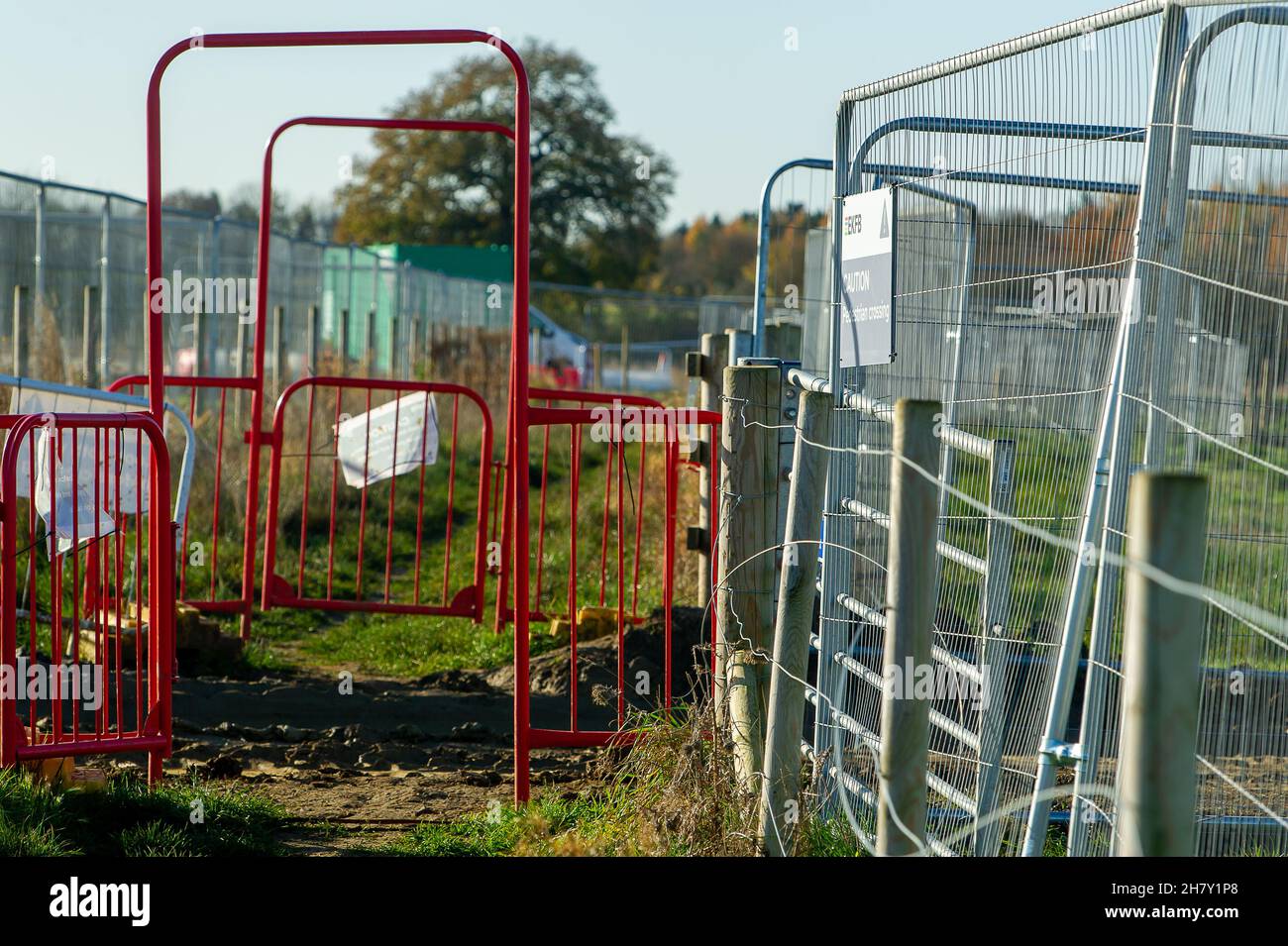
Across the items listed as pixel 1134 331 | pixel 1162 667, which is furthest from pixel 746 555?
pixel 1162 667

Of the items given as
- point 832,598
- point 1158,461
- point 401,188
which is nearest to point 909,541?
point 1158,461

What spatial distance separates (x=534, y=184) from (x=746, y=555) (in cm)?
4890

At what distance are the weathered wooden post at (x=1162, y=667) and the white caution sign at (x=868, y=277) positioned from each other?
307cm

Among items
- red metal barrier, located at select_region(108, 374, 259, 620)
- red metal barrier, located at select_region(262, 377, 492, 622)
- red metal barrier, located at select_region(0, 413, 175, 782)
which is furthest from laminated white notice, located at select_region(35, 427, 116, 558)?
red metal barrier, located at select_region(262, 377, 492, 622)

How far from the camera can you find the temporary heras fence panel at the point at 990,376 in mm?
4070

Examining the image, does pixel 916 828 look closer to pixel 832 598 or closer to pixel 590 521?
pixel 832 598

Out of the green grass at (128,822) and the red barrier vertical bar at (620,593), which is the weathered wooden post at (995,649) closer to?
the red barrier vertical bar at (620,593)

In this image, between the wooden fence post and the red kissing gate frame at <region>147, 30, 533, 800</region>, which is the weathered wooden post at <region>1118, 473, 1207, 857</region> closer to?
the red kissing gate frame at <region>147, 30, 533, 800</region>

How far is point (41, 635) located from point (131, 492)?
7.62 ft

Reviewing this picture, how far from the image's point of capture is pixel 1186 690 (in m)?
2.11

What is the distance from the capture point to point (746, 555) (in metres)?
4.81

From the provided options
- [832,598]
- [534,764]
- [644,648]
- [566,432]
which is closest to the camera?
[832,598]

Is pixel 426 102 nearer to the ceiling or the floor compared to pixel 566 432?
nearer to the ceiling

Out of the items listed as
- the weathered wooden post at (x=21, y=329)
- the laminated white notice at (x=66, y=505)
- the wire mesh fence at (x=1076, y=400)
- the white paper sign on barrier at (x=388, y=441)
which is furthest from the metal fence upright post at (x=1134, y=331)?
the weathered wooden post at (x=21, y=329)
